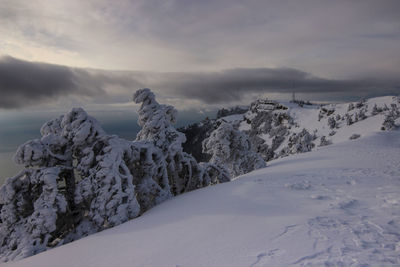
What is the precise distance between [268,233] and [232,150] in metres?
15.5

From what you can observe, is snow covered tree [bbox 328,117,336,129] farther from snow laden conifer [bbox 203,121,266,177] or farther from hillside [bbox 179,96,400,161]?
snow laden conifer [bbox 203,121,266,177]

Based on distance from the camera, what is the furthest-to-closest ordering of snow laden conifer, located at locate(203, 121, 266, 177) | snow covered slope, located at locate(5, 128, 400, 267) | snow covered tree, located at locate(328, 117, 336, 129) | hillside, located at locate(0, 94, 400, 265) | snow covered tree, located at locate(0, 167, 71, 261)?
snow covered tree, located at locate(328, 117, 336, 129), snow laden conifer, located at locate(203, 121, 266, 177), hillside, located at locate(0, 94, 400, 265), snow covered tree, located at locate(0, 167, 71, 261), snow covered slope, located at locate(5, 128, 400, 267)

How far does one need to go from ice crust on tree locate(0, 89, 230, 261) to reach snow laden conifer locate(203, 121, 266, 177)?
30.1ft

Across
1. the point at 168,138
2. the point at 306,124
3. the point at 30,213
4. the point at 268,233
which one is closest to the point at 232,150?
the point at 168,138

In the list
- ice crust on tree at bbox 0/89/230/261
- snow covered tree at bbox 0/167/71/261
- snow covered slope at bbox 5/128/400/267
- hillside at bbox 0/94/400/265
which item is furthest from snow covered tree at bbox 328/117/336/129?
snow covered tree at bbox 0/167/71/261

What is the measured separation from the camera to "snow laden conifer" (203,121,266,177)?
1811 centimetres

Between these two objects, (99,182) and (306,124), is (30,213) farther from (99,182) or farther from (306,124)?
Answer: (306,124)

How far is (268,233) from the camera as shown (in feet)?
13.5

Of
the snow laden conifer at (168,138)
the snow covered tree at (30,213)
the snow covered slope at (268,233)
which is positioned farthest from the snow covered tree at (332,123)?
the snow covered tree at (30,213)

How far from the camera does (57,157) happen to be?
784cm

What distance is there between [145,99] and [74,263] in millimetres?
8734

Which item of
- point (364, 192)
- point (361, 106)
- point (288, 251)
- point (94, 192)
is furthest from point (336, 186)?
point (361, 106)

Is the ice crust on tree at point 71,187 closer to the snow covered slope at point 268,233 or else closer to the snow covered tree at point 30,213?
the snow covered tree at point 30,213

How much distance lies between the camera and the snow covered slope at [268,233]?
3.35m
